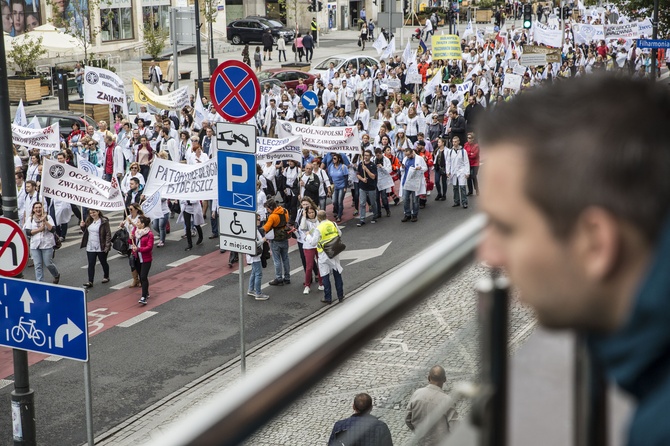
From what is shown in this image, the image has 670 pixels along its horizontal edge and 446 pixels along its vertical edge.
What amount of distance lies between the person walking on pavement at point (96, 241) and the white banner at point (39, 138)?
519cm

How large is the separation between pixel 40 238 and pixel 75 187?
1.07m

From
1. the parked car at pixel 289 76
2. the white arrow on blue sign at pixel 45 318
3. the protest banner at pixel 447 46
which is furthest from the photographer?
the parked car at pixel 289 76

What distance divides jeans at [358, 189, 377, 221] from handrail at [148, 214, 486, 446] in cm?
1931

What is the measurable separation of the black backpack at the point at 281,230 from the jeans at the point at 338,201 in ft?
15.7

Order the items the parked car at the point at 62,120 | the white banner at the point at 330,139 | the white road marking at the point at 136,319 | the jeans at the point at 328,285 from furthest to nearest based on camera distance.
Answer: the parked car at the point at 62,120 < the white banner at the point at 330,139 < the jeans at the point at 328,285 < the white road marking at the point at 136,319

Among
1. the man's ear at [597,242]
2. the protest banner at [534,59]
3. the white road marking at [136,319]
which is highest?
the man's ear at [597,242]

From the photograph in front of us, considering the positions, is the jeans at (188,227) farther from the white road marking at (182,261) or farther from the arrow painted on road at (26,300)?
the arrow painted on road at (26,300)

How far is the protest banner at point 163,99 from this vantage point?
90.9ft

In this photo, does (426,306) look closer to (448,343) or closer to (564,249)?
(448,343)

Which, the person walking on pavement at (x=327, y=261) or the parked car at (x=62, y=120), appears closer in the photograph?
the person walking on pavement at (x=327, y=261)

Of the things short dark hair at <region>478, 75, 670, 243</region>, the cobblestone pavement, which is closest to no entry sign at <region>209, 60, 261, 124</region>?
the cobblestone pavement

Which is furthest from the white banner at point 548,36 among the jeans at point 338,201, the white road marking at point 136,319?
the white road marking at point 136,319

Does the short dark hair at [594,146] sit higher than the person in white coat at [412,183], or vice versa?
the short dark hair at [594,146]

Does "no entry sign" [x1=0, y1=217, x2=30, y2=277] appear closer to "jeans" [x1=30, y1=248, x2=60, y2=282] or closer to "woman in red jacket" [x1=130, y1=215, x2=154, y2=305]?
"woman in red jacket" [x1=130, y1=215, x2=154, y2=305]
